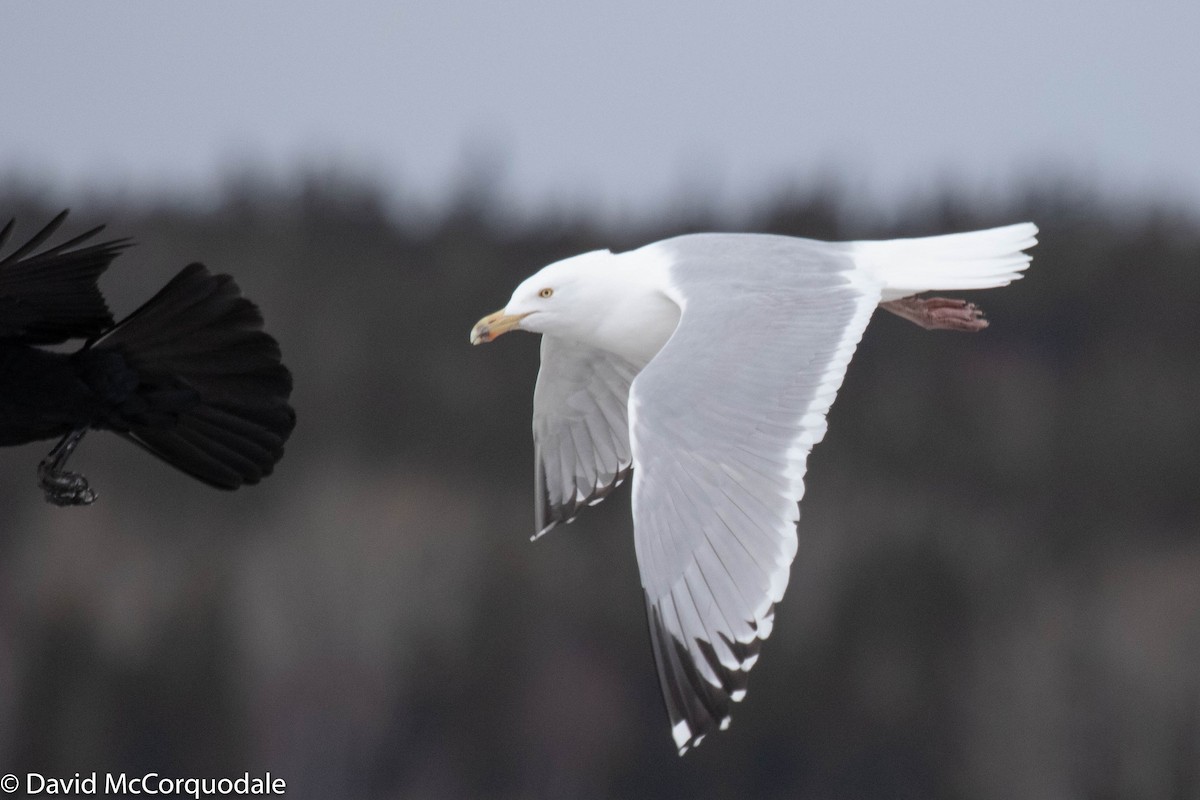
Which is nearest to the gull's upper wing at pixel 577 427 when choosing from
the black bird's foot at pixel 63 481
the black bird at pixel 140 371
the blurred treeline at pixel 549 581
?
the black bird at pixel 140 371

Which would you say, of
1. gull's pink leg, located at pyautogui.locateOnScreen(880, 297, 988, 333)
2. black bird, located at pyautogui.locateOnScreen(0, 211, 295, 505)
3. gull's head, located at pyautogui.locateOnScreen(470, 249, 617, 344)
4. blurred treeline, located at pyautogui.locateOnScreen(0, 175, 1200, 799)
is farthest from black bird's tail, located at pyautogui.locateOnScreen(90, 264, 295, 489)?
blurred treeline, located at pyautogui.locateOnScreen(0, 175, 1200, 799)

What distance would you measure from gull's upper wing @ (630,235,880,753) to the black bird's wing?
4.12 feet

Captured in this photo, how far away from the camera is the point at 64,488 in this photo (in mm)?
5121

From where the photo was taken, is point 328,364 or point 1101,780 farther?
point 328,364

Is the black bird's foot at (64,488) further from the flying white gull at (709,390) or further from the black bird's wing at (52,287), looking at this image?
the flying white gull at (709,390)

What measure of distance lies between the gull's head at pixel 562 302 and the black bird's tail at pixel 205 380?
0.60m

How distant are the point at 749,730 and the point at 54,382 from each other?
11.0m

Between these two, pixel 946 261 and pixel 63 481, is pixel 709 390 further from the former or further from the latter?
pixel 63 481

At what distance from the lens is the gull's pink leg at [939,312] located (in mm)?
5785

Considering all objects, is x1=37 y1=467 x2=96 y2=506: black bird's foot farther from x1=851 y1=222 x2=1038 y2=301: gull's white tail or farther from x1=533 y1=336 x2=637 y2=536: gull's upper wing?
x1=851 y1=222 x2=1038 y2=301: gull's white tail

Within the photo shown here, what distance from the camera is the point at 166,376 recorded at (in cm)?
506

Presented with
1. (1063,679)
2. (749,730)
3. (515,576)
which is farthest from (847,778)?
(515,576)

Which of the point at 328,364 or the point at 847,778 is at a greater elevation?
the point at 328,364

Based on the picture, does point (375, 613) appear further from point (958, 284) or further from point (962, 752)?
point (958, 284)
